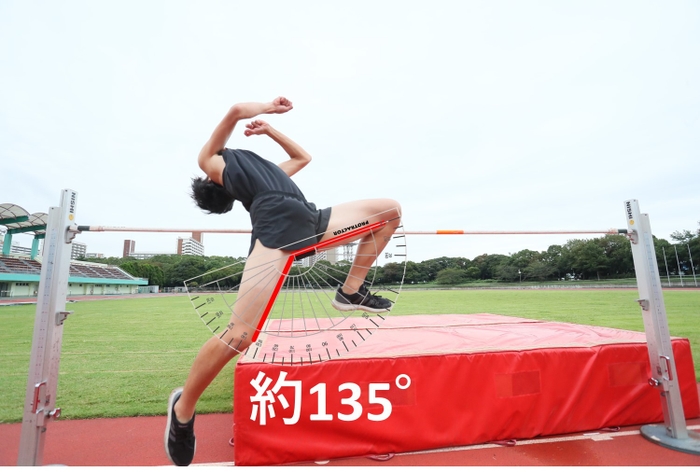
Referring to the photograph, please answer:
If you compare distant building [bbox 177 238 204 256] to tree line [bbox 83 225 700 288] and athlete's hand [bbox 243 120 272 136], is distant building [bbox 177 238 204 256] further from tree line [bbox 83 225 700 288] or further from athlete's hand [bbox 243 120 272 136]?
athlete's hand [bbox 243 120 272 136]

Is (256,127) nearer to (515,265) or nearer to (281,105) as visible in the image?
(281,105)

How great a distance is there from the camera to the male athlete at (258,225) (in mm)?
1407

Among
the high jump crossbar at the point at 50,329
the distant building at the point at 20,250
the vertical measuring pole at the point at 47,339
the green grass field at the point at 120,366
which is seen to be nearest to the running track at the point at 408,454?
the high jump crossbar at the point at 50,329

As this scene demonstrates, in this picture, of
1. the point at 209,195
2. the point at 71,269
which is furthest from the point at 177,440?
the point at 71,269

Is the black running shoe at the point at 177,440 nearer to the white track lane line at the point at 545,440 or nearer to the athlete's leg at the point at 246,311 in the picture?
the athlete's leg at the point at 246,311

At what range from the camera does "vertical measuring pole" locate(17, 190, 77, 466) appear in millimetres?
2025

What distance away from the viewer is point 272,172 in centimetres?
156

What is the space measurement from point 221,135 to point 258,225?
1.41 feet

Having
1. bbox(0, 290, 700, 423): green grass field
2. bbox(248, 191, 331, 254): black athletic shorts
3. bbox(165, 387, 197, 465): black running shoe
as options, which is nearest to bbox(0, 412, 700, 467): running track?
bbox(0, 290, 700, 423): green grass field

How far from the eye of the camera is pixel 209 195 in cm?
175

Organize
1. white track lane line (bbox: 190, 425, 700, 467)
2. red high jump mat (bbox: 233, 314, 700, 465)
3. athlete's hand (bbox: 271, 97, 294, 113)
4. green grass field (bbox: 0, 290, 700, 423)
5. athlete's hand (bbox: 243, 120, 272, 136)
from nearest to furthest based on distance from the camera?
athlete's hand (bbox: 271, 97, 294, 113) → athlete's hand (bbox: 243, 120, 272, 136) → red high jump mat (bbox: 233, 314, 700, 465) → white track lane line (bbox: 190, 425, 700, 467) → green grass field (bbox: 0, 290, 700, 423)

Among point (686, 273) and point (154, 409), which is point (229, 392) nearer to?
point (154, 409)

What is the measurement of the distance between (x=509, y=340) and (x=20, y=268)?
3179cm

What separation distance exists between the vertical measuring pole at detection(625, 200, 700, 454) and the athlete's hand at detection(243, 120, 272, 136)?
9.94 ft
